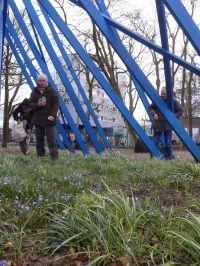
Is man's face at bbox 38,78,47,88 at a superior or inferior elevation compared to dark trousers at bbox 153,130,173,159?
superior

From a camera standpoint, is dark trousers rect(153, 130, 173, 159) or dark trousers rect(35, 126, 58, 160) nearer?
dark trousers rect(35, 126, 58, 160)

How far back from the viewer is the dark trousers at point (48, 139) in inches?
324

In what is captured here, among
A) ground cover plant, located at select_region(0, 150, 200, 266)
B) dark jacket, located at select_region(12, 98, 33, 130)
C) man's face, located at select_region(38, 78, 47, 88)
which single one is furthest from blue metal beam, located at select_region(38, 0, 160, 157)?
ground cover plant, located at select_region(0, 150, 200, 266)

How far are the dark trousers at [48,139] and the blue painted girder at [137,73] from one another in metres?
2.03

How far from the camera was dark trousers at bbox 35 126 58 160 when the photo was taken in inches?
324

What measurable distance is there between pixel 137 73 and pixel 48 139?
7.12 ft

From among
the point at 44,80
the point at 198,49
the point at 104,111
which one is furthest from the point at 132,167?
the point at 104,111

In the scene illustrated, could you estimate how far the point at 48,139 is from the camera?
8312 mm

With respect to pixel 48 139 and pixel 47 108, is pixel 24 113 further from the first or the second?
pixel 48 139

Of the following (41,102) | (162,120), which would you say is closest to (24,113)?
(41,102)

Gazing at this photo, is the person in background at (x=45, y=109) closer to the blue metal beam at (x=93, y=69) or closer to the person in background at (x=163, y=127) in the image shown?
the blue metal beam at (x=93, y=69)

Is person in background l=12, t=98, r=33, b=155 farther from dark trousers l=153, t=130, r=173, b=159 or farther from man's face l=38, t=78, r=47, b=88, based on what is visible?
dark trousers l=153, t=130, r=173, b=159

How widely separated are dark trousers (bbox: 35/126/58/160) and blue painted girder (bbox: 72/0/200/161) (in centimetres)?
203

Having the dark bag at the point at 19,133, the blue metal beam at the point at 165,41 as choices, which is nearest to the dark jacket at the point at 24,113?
the dark bag at the point at 19,133
